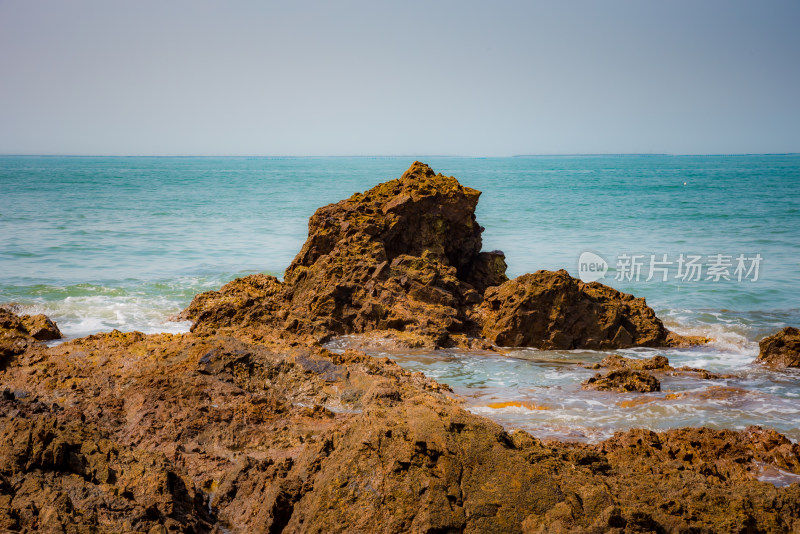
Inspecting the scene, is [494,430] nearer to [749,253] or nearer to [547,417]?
[547,417]

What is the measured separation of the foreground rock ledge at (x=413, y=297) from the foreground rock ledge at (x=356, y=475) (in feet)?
12.0

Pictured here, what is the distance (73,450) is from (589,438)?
3.84 m

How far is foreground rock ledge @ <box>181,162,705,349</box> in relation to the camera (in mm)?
9000

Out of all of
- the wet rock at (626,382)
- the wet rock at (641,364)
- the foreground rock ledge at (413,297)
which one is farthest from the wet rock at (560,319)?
the wet rock at (626,382)

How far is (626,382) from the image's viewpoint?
6.86 metres

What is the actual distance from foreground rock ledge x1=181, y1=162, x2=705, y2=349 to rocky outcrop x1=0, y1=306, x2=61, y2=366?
1850 millimetres

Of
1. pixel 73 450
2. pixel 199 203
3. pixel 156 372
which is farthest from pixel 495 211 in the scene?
pixel 73 450

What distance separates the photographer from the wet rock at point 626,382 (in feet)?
22.3

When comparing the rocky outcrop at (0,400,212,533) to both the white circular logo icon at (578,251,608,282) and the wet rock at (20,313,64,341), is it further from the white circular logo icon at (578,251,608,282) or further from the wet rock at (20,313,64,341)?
the white circular logo icon at (578,251,608,282)

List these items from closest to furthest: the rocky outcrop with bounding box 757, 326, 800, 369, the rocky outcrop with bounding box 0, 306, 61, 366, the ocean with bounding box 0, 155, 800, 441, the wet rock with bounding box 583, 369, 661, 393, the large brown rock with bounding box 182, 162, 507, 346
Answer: the ocean with bounding box 0, 155, 800, 441
the wet rock with bounding box 583, 369, 661, 393
the rocky outcrop with bounding box 0, 306, 61, 366
the rocky outcrop with bounding box 757, 326, 800, 369
the large brown rock with bounding box 182, 162, 507, 346

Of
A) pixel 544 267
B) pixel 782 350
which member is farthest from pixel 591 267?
pixel 782 350

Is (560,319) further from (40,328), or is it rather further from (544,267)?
(544,267)

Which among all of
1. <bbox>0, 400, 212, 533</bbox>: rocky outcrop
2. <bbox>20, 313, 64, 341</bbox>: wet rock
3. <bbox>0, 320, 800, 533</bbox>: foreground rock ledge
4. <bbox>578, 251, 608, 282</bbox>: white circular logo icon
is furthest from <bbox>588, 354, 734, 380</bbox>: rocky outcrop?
<bbox>578, 251, 608, 282</bbox>: white circular logo icon

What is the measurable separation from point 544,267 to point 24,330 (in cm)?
1192
